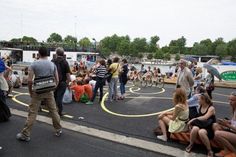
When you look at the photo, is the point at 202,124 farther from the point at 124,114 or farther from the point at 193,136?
the point at 124,114

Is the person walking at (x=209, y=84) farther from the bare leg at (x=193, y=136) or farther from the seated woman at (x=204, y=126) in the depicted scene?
the bare leg at (x=193, y=136)

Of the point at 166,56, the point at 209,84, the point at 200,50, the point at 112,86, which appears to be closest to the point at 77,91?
the point at 112,86

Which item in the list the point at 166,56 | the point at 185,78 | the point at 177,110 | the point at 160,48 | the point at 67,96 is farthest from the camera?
the point at 160,48

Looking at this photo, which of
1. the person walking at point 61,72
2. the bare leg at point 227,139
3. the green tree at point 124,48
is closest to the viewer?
the bare leg at point 227,139

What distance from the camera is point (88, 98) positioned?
912 centimetres

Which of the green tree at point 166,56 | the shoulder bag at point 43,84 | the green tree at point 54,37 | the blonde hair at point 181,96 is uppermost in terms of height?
the green tree at point 54,37

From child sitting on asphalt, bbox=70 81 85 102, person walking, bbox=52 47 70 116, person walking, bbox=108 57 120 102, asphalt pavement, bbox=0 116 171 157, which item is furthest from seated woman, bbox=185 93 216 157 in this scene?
child sitting on asphalt, bbox=70 81 85 102

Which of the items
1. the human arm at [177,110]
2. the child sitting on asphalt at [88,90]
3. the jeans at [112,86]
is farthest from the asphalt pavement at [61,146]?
the jeans at [112,86]

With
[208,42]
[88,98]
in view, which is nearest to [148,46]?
[208,42]

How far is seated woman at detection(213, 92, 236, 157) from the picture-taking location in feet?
14.5

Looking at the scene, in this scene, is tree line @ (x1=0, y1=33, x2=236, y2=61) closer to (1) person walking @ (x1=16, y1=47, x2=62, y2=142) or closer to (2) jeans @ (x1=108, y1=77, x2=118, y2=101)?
(2) jeans @ (x1=108, y1=77, x2=118, y2=101)

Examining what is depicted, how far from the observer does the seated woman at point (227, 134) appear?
442 cm

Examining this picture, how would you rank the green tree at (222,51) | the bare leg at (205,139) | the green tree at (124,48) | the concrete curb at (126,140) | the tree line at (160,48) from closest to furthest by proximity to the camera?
the bare leg at (205,139) → the concrete curb at (126,140) → the green tree at (222,51) → the tree line at (160,48) → the green tree at (124,48)

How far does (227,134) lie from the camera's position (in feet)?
14.6
